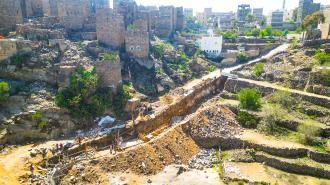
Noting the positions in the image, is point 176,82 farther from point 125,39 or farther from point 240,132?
point 240,132

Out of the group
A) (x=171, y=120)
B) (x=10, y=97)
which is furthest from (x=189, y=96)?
(x=10, y=97)

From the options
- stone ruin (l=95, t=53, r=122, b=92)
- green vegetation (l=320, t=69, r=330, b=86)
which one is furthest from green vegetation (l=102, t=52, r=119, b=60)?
green vegetation (l=320, t=69, r=330, b=86)

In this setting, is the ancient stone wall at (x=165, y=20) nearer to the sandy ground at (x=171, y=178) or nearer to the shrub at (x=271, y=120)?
the shrub at (x=271, y=120)

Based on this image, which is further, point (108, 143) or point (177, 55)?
point (177, 55)

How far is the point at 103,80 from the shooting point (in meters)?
31.4

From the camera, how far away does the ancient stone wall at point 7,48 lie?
96.4 ft

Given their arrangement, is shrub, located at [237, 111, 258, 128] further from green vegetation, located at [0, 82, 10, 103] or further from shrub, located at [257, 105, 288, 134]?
green vegetation, located at [0, 82, 10, 103]

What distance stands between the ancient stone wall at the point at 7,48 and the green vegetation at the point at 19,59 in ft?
1.44

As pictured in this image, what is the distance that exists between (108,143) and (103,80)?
6.94 metres

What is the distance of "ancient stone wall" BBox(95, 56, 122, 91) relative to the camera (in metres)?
31.0

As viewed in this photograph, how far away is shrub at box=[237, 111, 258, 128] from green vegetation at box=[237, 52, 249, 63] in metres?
17.0

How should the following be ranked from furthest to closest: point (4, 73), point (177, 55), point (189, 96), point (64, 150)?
point (177, 55) < point (189, 96) < point (4, 73) < point (64, 150)

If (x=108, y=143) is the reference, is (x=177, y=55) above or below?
above

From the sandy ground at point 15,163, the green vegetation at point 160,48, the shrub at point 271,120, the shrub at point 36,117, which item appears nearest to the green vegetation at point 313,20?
the green vegetation at point 160,48
